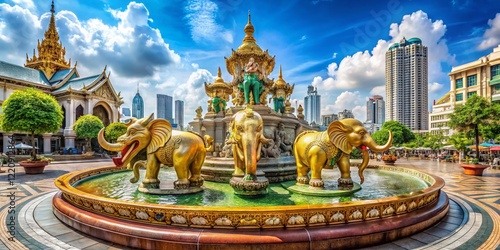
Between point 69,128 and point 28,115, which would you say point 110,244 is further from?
point 69,128

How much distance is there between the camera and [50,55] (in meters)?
55.5

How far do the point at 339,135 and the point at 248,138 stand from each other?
113 inches

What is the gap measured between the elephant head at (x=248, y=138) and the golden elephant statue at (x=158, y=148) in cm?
130

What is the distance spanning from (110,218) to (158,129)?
3.06 m

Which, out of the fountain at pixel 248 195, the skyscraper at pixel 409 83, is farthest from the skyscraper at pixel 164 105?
the fountain at pixel 248 195

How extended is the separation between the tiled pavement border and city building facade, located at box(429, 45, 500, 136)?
2124 inches

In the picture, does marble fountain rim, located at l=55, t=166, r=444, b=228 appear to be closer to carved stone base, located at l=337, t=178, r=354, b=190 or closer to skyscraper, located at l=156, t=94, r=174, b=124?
carved stone base, located at l=337, t=178, r=354, b=190

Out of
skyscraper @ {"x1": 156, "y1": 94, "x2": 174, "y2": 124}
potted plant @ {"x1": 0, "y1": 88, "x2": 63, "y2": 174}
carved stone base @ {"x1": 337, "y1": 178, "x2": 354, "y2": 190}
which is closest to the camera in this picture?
carved stone base @ {"x1": 337, "y1": 178, "x2": 354, "y2": 190}

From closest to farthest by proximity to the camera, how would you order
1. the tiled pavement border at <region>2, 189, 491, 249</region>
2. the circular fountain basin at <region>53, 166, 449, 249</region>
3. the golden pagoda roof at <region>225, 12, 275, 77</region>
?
1. the circular fountain basin at <region>53, 166, 449, 249</region>
2. the tiled pavement border at <region>2, 189, 491, 249</region>
3. the golden pagoda roof at <region>225, 12, 275, 77</region>

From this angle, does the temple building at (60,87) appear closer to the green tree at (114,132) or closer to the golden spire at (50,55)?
the golden spire at (50,55)

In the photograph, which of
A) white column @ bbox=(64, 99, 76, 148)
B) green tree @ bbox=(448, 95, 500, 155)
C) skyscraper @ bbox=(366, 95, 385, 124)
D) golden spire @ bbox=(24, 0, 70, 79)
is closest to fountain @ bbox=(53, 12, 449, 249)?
green tree @ bbox=(448, 95, 500, 155)

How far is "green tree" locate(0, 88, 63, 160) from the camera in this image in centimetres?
1955

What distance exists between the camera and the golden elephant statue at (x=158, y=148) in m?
7.35

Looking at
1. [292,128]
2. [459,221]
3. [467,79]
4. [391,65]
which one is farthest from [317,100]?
[459,221]
